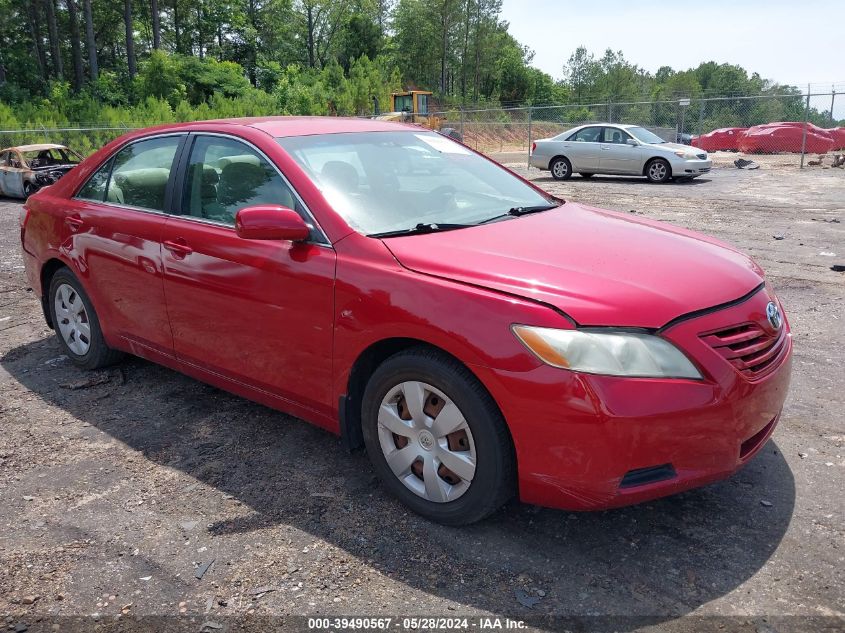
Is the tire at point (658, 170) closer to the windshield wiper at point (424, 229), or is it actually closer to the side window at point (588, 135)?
the side window at point (588, 135)

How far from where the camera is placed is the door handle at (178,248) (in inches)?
152

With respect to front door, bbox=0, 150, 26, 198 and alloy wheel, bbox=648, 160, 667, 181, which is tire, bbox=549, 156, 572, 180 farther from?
front door, bbox=0, 150, 26, 198

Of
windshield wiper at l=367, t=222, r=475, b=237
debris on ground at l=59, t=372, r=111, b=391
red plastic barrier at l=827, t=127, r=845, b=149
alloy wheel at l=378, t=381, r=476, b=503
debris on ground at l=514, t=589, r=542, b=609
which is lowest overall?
debris on ground at l=514, t=589, r=542, b=609

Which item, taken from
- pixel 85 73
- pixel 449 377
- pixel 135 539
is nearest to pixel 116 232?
pixel 135 539

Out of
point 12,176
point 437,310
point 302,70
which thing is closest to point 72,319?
point 437,310

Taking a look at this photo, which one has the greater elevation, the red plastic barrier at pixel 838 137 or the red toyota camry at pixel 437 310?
the red plastic barrier at pixel 838 137

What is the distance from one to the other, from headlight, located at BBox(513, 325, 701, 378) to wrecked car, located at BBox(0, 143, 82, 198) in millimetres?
16363

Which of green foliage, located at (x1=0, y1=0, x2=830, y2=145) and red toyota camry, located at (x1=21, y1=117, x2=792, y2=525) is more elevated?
green foliage, located at (x1=0, y1=0, x2=830, y2=145)

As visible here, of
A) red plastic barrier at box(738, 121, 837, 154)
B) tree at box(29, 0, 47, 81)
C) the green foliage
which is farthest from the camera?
tree at box(29, 0, 47, 81)

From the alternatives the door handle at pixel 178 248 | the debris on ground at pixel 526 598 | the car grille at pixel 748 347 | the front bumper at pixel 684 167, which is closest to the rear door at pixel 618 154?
the front bumper at pixel 684 167

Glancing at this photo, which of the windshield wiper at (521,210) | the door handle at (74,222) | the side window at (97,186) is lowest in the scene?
the door handle at (74,222)

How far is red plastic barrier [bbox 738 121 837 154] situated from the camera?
25.5 m

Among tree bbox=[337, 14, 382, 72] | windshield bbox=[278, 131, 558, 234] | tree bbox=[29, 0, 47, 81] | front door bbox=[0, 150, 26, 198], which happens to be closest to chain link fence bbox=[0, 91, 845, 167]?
front door bbox=[0, 150, 26, 198]

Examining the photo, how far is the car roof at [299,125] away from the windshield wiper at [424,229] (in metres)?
0.96
